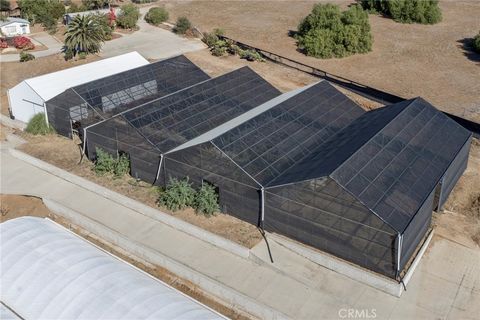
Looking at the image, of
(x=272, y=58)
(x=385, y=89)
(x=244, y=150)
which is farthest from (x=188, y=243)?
(x=272, y=58)

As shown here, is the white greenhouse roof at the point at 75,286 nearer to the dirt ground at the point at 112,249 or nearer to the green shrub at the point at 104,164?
the dirt ground at the point at 112,249

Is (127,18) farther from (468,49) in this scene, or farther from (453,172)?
(453,172)

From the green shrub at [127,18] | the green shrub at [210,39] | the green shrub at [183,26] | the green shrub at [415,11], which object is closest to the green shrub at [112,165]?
the green shrub at [210,39]

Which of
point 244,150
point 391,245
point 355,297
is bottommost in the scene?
point 355,297

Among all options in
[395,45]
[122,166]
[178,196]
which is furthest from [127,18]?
[178,196]

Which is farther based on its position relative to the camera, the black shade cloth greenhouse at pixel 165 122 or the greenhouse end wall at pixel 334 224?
the black shade cloth greenhouse at pixel 165 122

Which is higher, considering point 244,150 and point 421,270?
point 244,150

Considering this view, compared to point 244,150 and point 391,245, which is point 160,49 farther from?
point 391,245
